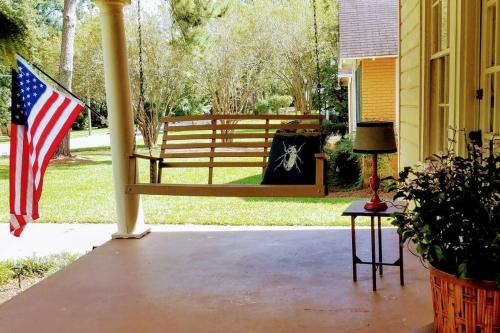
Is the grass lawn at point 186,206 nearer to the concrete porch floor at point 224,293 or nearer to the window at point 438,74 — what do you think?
the concrete porch floor at point 224,293

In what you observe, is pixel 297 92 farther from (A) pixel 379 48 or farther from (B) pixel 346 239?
(B) pixel 346 239

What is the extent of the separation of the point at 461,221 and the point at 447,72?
6.99ft

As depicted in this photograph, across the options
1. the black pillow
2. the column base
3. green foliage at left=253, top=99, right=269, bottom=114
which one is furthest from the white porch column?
green foliage at left=253, top=99, right=269, bottom=114

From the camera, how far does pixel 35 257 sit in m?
4.92

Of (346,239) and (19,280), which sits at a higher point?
(346,239)

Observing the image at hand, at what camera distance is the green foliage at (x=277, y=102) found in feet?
58.1

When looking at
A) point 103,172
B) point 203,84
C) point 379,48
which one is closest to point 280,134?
point 379,48

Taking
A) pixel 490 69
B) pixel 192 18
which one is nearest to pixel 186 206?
pixel 490 69

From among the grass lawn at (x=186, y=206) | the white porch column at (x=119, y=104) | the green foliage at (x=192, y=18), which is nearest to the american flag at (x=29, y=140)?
the white porch column at (x=119, y=104)

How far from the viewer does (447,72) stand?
3.44 metres

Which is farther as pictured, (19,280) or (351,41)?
(351,41)

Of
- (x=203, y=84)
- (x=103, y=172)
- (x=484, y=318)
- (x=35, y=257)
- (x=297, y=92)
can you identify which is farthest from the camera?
(x=297, y=92)

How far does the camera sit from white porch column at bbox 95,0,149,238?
4332mm

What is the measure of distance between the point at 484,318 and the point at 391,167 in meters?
6.78
